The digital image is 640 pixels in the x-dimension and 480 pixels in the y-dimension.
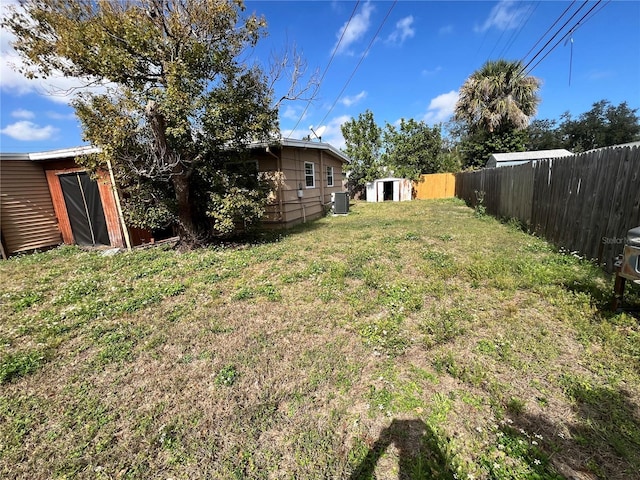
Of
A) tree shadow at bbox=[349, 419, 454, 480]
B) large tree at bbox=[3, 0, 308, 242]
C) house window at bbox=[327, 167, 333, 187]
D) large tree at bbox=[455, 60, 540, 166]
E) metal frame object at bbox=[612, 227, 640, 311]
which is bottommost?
tree shadow at bbox=[349, 419, 454, 480]

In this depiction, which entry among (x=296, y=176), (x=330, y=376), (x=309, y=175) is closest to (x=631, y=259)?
(x=330, y=376)

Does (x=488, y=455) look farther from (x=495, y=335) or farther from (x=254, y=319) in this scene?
(x=254, y=319)

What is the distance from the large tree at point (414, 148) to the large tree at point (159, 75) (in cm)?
1791

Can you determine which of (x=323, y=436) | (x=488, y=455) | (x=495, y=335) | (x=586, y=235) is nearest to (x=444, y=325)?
(x=495, y=335)

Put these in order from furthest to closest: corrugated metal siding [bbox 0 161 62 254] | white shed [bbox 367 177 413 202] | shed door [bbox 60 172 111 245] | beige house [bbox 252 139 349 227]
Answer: white shed [bbox 367 177 413 202] → beige house [bbox 252 139 349 227] → shed door [bbox 60 172 111 245] → corrugated metal siding [bbox 0 161 62 254]

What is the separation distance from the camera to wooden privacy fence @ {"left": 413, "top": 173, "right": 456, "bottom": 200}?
20.0 meters

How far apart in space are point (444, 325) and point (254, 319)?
222cm

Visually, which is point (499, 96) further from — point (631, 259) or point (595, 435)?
point (595, 435)

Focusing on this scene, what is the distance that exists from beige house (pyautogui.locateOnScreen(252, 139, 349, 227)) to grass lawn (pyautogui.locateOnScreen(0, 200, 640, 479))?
4.76 m

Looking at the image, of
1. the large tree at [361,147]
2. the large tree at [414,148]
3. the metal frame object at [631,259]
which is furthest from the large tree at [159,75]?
the large tree at [414,148]

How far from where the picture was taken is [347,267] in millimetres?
4926

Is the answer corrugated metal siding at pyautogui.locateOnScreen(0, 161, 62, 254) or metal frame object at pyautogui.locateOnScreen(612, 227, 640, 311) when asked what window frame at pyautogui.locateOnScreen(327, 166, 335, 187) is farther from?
metal frame object at pyautogui.locateOnScreen(612, 227, 640, 311)

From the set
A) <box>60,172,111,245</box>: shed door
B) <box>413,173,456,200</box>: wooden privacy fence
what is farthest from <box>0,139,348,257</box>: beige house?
<box>413,173,456,200</box>: wooden privacy fence

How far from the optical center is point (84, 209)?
7.87m
